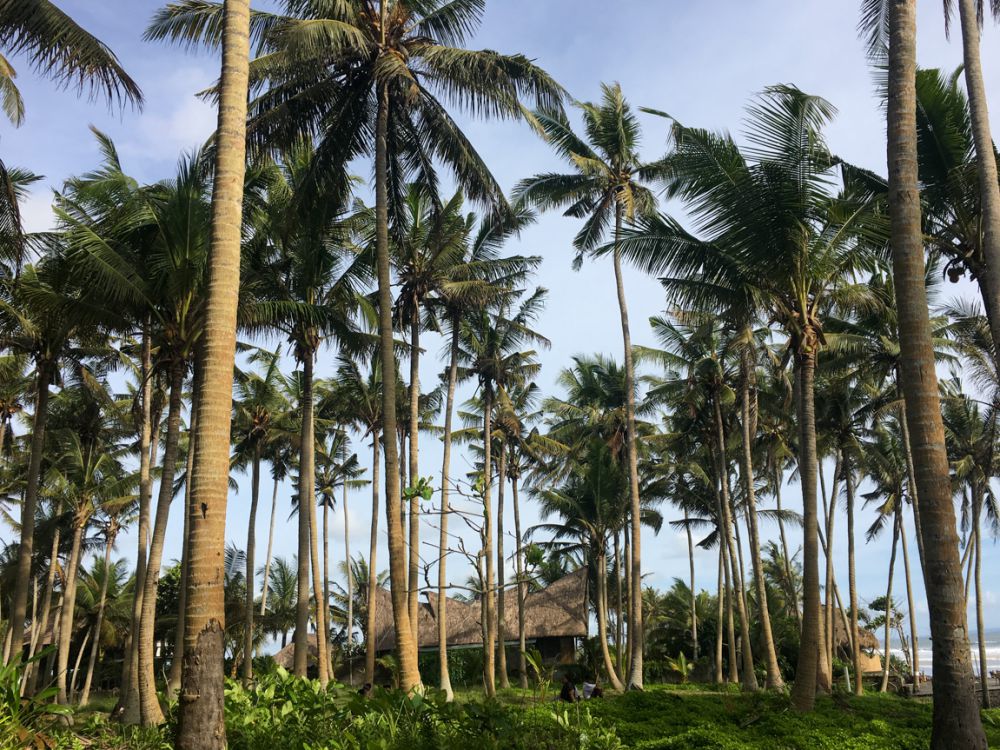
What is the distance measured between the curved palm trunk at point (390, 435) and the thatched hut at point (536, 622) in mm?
22432

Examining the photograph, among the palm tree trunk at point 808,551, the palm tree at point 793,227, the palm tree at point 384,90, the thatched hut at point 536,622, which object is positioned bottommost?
the thatched hut at point 536,622

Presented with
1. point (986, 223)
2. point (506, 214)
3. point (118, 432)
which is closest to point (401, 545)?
point (506, 214)

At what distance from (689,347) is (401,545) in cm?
1764

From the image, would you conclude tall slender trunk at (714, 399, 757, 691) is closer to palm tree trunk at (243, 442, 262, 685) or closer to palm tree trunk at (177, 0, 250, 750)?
palm tree trunk at (243, 442, 262, 685)

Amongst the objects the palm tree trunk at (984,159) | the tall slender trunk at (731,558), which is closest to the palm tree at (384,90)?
the palm tree trunk at (984,159)

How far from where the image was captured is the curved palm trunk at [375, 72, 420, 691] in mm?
12055

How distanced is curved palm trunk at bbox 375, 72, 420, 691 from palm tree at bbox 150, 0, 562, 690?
1.0 inches

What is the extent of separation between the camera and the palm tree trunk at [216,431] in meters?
6.02

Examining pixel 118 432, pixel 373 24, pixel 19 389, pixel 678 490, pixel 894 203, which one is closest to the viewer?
pixel 894 203

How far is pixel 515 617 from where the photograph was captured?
36312 millimetres

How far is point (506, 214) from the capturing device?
16.4 metres

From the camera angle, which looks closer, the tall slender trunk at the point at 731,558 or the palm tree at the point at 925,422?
the palm tree at the point at 925,422

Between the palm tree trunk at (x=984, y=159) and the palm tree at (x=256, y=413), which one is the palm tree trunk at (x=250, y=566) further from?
the palm tree trunk at (x=984, y=159)

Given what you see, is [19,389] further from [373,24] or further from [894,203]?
[894,203]
